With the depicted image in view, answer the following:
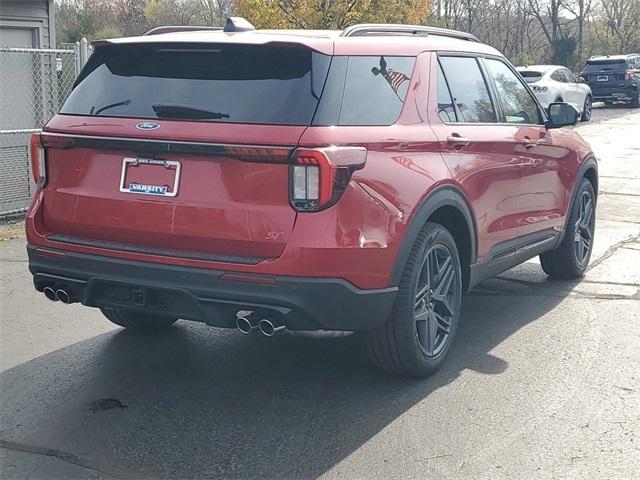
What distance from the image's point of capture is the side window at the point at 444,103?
4.95m

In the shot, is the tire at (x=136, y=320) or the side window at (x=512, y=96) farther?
the side window at (x=512, y=96)

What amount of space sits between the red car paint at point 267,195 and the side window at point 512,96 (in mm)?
940

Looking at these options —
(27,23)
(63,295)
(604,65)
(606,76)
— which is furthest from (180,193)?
(604,65)

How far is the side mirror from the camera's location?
6.44m

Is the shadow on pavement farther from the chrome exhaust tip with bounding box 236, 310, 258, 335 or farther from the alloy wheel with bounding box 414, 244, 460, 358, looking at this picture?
the chrome exhaust tip with bounding box 236, 310, 258, 335

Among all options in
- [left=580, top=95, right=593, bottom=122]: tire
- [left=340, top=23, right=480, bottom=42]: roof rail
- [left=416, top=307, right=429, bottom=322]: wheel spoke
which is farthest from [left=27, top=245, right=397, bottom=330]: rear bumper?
[left=580, top=95, right=593, bottom=122]: tire

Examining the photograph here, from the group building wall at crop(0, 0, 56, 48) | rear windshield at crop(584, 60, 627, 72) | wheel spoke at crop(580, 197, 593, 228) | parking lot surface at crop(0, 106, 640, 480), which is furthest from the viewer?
rear windshield at crop(584, 60, 627, 72)

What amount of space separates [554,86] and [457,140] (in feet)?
62.0

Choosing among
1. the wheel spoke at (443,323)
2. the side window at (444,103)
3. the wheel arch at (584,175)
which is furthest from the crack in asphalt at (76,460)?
the wheel arch at (584,175)

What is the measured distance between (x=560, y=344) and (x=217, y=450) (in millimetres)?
2489

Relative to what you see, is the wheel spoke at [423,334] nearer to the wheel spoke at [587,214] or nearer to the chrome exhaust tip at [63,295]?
the chrome exhaust tip at [63,295]

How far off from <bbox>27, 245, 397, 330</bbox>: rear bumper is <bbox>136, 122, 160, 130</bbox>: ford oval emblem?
0.63 m

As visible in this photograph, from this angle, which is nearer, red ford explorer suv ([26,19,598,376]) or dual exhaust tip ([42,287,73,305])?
red ford explorer suv ([26,19,598,376])

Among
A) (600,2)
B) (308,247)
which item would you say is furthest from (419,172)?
(600,2)
